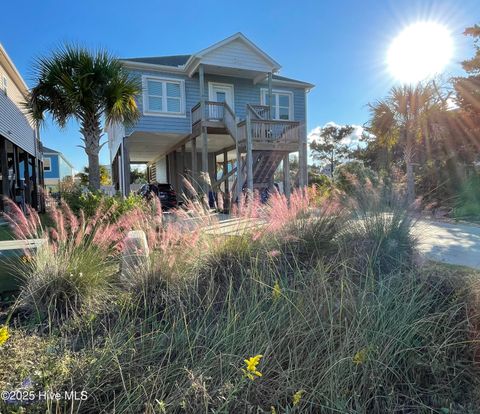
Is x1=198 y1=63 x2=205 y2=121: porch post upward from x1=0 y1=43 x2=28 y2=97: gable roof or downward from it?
downward

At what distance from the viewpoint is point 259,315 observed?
245cm

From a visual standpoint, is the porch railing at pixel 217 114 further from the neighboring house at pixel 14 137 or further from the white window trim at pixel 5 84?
the white window trim at pixel 5 84

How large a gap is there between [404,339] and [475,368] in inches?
23.2

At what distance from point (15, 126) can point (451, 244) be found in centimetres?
1615

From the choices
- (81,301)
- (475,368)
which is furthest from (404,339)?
(81,301)

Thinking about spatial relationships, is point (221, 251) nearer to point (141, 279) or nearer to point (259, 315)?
point (141, 279)

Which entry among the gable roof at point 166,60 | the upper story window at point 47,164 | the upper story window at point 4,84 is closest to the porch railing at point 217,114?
the gable roof at point 166,60

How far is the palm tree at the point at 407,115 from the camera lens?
12891 millimetres

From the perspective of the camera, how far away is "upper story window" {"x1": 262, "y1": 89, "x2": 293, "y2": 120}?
51.3 feet

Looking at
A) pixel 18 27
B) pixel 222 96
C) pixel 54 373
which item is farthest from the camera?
pixel 222 96

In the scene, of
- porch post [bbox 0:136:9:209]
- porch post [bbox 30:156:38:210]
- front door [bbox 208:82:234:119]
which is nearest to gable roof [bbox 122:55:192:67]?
front door [bbox 208:82:234:119]

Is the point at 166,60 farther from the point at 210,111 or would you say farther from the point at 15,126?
the point at 15,126

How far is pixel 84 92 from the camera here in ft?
27.1

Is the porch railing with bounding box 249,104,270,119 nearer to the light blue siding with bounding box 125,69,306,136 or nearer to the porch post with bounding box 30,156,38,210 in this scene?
the light blue siding with bounding box 125,69,306,136
